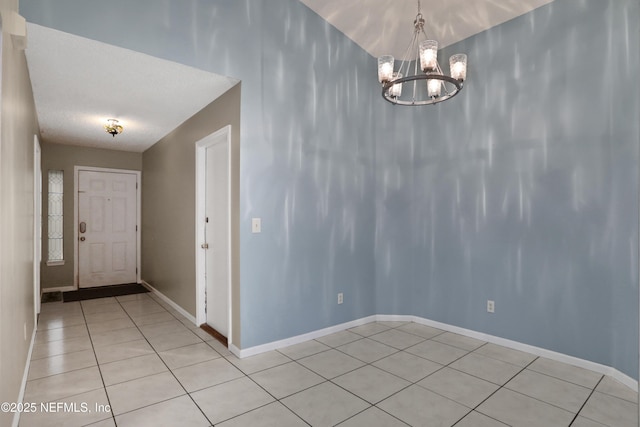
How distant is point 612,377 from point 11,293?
13.1 ft

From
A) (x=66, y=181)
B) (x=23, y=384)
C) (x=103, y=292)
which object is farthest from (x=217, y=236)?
(x=66, y=181)

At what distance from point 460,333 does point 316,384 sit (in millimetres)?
1752

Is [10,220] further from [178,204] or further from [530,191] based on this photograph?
[530,191]

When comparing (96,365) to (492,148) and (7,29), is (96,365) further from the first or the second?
(492,148)

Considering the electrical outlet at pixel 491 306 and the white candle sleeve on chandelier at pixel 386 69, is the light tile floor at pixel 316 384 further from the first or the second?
the white candle sleeve on chandelier at pixel 386 69

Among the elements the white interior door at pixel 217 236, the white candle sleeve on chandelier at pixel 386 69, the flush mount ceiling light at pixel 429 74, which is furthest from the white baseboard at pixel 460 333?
the white candle sleeve on chandelier at pixel 386 69

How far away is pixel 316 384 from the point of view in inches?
94.0

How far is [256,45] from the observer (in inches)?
116

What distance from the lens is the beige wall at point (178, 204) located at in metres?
2.98

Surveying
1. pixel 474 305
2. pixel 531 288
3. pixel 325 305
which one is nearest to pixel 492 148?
pixel 531 288

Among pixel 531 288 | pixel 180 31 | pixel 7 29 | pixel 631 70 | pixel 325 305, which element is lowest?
pixel 325 305

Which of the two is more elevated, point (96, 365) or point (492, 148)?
point (492, 148)

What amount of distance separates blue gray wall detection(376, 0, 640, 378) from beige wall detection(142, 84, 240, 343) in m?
1.69

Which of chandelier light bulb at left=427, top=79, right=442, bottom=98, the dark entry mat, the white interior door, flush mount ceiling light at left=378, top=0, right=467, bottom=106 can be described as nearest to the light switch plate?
the white interior door
